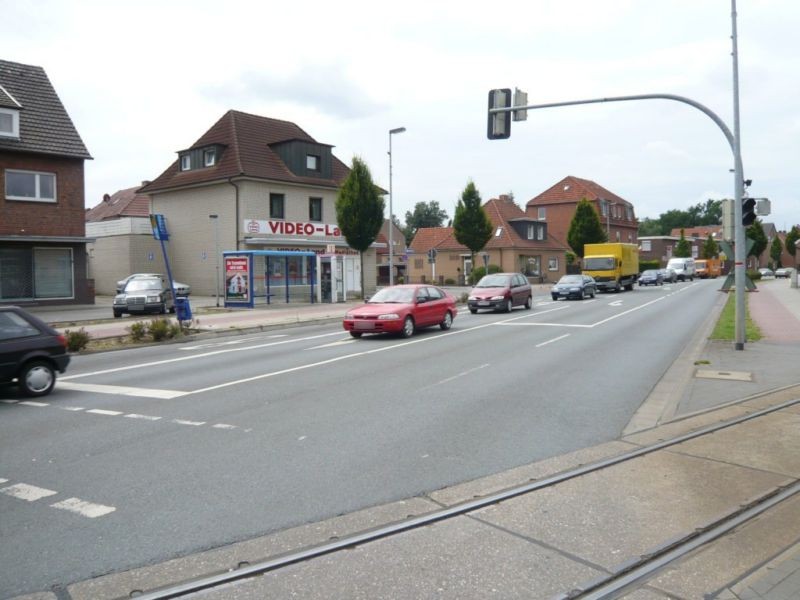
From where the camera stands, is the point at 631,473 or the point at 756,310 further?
the point at 756,310

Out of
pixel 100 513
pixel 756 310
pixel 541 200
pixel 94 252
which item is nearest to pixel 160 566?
pixel 100 513

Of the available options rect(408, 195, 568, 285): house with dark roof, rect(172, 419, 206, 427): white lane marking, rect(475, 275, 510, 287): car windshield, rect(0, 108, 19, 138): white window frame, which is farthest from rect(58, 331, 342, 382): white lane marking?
rect(408, 195, 568, 285): house with dark roof

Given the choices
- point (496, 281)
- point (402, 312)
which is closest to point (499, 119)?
point (402, 312)

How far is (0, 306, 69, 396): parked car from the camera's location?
9.52 metres

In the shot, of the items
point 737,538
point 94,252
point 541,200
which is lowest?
point 737,538

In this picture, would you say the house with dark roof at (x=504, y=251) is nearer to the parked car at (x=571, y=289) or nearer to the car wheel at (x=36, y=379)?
the parked car at (x=571, y=289)

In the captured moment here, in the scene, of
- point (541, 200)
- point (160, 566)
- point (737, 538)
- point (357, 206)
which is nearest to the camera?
point (160, 566)

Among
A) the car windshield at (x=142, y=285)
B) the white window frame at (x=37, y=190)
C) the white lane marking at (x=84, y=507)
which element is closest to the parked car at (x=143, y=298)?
the car windshield at (x=142, y=285)

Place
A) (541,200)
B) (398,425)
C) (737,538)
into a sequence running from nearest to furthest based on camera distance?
(737,538) → (398,425) → (541,200)

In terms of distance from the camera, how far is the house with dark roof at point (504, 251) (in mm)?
60312

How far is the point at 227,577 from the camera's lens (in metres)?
3.90

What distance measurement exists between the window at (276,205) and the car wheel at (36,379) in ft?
93.7

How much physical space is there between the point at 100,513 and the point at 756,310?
2553cm

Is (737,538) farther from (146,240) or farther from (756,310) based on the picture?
(146,240)
